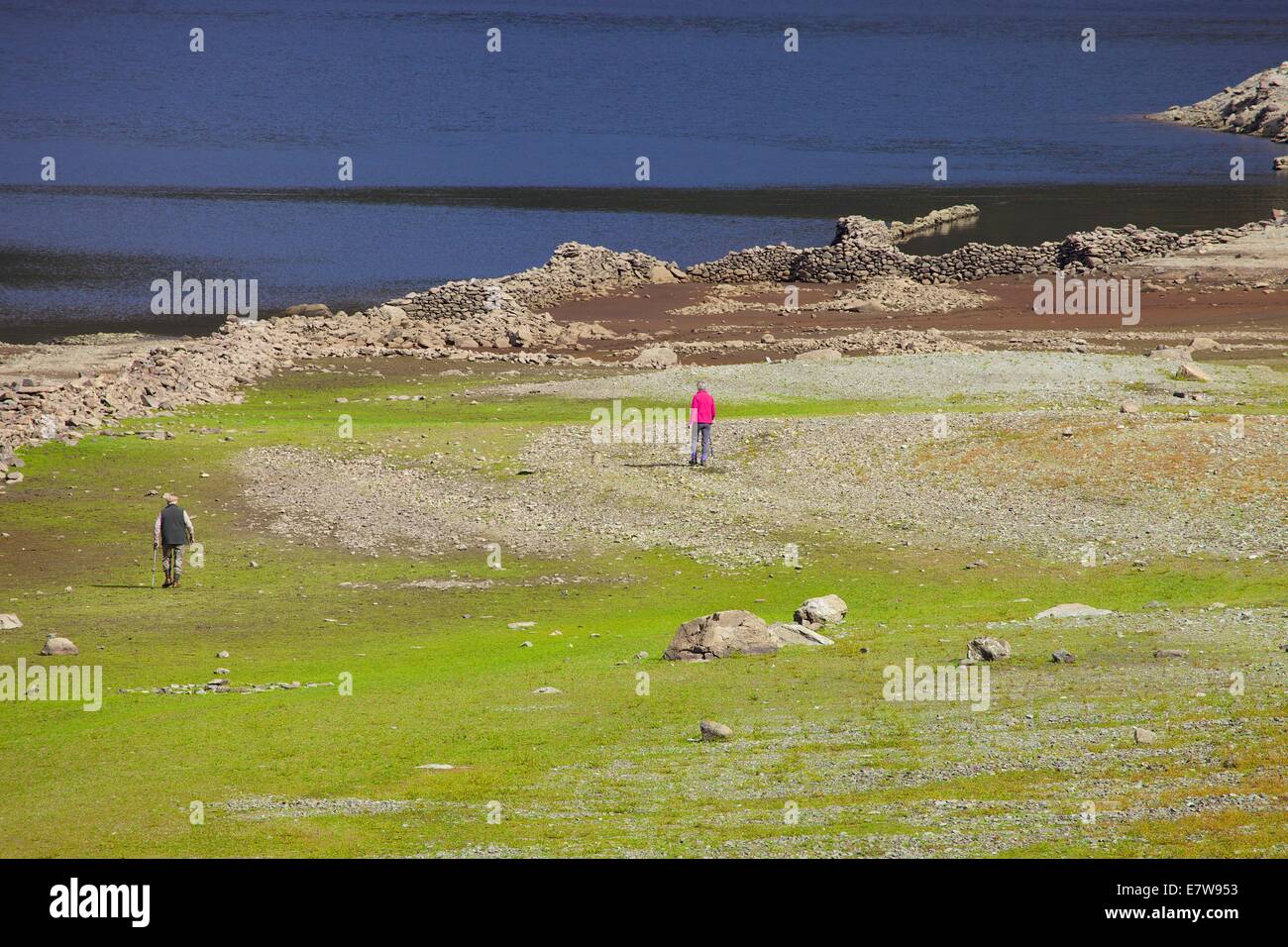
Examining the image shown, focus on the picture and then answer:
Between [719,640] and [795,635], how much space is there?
1.55 meters

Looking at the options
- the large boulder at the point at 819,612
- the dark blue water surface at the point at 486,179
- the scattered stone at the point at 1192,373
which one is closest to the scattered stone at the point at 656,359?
the scattered stone at the point at 1192,373

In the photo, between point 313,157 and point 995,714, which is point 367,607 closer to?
point 995,714

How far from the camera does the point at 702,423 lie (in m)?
41.7

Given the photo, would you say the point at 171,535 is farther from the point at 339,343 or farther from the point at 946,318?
the point at 946,318

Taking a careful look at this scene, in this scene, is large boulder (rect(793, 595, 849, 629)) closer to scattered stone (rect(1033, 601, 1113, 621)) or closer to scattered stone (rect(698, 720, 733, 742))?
scattered stone (rect(1033, 601, 1113, 621))

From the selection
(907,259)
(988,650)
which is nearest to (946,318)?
(907,259)

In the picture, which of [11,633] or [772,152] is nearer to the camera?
[11,633]

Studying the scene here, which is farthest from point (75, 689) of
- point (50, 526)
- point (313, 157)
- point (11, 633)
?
point (313, 157)

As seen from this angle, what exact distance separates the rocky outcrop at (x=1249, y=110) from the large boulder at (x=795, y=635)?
5567 inches

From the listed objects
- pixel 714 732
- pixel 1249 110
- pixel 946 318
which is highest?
pixel 1249 110

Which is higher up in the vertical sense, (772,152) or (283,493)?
(772,152)

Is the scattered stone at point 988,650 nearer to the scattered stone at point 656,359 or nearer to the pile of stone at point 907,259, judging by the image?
the scattered stone at point 656,359

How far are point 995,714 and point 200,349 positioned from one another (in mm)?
44033

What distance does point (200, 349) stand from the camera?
60500 mm
